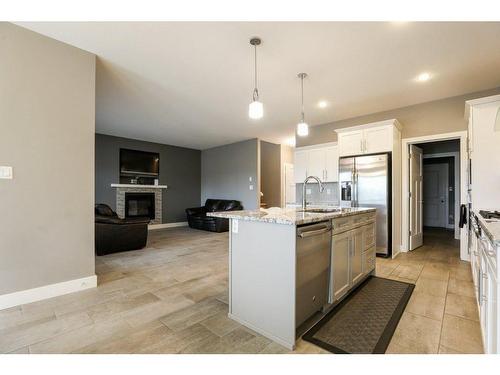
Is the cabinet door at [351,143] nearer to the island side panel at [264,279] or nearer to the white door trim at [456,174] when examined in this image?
the island side panel at [264,279]

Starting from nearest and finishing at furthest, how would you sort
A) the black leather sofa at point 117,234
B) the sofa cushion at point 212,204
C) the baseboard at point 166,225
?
the black leather sofa at point 117,234, the baseboard at point 166,225, the sofa cushion at point 212,204

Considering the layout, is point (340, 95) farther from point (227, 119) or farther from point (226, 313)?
point (226, 313)

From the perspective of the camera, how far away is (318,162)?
523 centimetres

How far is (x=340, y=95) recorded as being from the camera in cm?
392

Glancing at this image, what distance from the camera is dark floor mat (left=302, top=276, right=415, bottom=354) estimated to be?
5.60ft

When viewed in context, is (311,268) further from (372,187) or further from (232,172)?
(232,172)

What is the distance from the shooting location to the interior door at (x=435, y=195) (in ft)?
23.2

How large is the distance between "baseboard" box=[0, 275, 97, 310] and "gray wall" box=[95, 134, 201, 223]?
14.3 ft

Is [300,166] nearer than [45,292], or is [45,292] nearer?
[45,292]

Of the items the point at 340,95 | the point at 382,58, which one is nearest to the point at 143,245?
the point at 340,95

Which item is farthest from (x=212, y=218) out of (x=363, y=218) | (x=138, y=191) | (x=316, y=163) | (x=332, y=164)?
(x=363, y=218)

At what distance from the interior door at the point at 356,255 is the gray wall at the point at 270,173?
514 cm

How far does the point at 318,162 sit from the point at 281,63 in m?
2.72

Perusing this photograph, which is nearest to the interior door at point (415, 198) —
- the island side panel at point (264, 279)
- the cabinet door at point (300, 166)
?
the cabinet door at point (300, 166)
